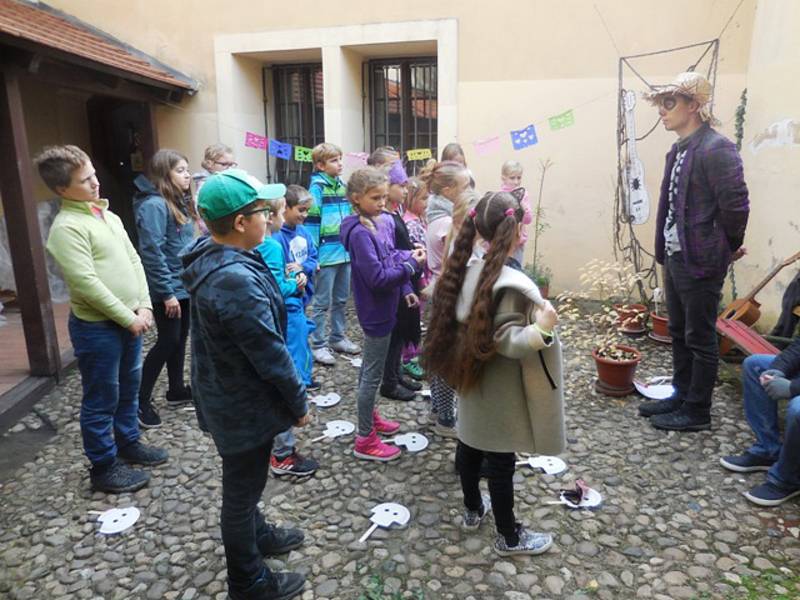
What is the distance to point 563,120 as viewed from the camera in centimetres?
618

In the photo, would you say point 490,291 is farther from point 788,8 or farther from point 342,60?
point 342,60

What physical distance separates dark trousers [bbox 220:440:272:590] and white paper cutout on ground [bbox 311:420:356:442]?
1363mm

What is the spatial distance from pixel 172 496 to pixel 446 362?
1747 mm

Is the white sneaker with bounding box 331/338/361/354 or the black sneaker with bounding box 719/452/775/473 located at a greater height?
the white sneaker with bounding box 331/338/361/354

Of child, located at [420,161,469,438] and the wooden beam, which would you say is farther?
the wooden beam

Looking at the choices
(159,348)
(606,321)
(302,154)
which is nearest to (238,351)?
(159,348)

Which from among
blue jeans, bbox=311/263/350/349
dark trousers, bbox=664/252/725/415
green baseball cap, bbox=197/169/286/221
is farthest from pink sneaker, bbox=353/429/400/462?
dark trousers, bbox=664/252/725/415

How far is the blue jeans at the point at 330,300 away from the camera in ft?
16.3

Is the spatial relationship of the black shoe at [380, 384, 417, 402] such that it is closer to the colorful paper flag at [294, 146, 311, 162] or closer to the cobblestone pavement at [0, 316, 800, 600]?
the cobblestone pavement at [0, 316, 800, 600]

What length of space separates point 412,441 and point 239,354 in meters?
1.77

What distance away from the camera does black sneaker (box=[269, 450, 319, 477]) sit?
3.16 meters

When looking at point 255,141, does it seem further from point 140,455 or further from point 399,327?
point 140,455

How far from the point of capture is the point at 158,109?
697 cm

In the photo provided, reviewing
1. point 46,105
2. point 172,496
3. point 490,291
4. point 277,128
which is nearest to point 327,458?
point 172,496
